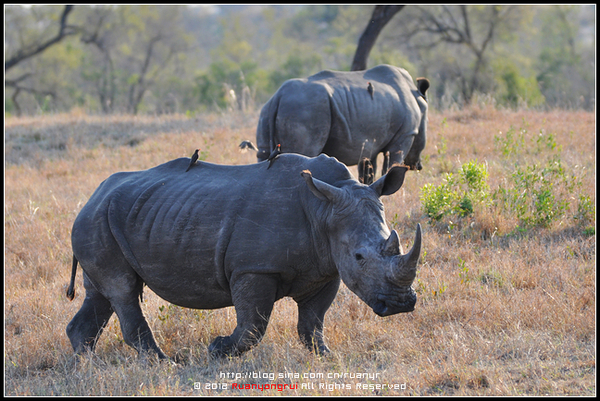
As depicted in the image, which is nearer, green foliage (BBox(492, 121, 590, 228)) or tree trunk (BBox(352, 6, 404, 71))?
green foliage (BBox(492, 121, 590, 228))

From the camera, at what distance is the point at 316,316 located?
14.9 feet

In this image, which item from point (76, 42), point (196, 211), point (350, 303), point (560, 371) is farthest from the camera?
point (76, 42)

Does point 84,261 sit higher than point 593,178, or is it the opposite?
point 84,261

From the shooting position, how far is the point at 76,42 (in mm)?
39219

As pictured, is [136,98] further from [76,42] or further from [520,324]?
[520,324]

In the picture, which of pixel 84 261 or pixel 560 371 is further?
pixel 84 261

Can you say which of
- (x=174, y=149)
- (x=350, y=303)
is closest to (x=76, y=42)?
(x=174, y=149)

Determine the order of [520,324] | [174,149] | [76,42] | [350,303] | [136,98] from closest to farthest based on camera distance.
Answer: [520,324] < [350,303] < [174,149] < [136,98] < [76,42]

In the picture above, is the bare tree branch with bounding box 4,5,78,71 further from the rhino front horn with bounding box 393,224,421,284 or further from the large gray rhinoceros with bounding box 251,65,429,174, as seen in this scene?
the rhino front horn with bounding box 393,224,421,284

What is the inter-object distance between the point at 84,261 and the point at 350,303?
7.43 feet

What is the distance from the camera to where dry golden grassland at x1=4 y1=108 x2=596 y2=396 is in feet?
13.1

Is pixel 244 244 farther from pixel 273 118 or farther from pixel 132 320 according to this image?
pixel 273 118

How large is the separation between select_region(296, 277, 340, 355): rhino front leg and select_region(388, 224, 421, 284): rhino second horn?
95 cm

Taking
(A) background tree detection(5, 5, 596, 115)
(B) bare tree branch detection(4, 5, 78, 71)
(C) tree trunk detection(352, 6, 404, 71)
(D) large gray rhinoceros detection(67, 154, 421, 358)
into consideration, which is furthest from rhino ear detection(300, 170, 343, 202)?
(B) bare tree branch detection(4, 5, 78, 71)
